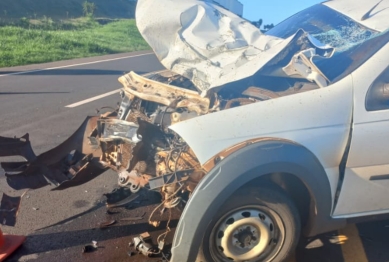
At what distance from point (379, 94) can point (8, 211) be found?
3001 millimetres

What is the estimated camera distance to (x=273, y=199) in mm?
3090

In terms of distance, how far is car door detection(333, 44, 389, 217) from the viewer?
306 cm

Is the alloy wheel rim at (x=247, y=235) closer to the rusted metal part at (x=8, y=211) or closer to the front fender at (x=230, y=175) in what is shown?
the front fender at (x=230, y=175)

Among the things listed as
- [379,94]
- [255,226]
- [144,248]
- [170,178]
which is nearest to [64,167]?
[144,248]

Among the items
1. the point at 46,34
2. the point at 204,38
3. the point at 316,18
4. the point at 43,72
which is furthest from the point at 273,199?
the point at 46,34

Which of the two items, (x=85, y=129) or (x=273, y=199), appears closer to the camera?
(x=273, y=199)

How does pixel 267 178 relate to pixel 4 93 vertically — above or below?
below

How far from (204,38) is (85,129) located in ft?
4.70

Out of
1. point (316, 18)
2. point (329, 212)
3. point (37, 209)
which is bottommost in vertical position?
point (329, 212)

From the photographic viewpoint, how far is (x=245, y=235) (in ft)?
10.3

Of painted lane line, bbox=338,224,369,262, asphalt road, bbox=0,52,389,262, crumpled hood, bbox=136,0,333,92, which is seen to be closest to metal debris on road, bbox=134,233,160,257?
asphalt road, bbox=0,52,389,262

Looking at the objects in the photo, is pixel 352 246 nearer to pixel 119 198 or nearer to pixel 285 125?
pixel 285 125

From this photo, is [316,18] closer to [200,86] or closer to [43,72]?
[200,86]

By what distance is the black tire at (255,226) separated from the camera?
120 inches
